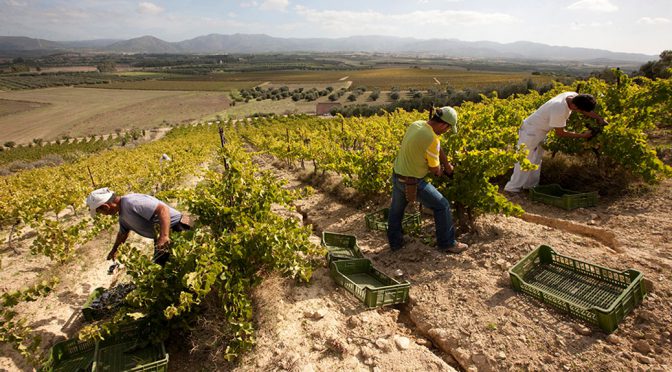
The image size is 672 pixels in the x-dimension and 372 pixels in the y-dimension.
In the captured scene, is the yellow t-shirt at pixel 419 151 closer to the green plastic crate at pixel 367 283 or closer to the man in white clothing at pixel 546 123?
the green plastic crate at pixel 367 283

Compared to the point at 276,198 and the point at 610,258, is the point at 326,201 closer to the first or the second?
the point at 276,198

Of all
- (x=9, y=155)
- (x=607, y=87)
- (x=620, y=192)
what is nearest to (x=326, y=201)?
(x=620, y=192)

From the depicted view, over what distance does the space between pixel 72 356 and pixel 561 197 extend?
7445 millimetres

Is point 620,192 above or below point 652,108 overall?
below

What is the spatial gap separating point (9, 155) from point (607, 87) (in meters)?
48.1

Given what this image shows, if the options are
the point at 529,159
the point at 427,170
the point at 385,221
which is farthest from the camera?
the point at 529,159

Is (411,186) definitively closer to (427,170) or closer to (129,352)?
(427,170)

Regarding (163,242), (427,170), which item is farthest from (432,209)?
(163,242)

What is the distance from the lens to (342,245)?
5.89 m

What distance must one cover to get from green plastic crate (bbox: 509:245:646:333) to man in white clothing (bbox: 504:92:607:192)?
2.13 meters

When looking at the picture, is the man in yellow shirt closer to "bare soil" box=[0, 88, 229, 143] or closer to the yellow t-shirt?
the yellow t-shirt

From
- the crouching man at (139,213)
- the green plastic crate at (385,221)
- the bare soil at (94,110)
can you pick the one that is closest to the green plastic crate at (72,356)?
the crouching man at (139,213)

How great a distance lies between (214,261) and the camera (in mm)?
3645

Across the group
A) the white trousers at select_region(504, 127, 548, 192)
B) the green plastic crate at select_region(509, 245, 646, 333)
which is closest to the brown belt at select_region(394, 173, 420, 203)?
the green plastic crate at select_region(509, 245, 646, 333)
